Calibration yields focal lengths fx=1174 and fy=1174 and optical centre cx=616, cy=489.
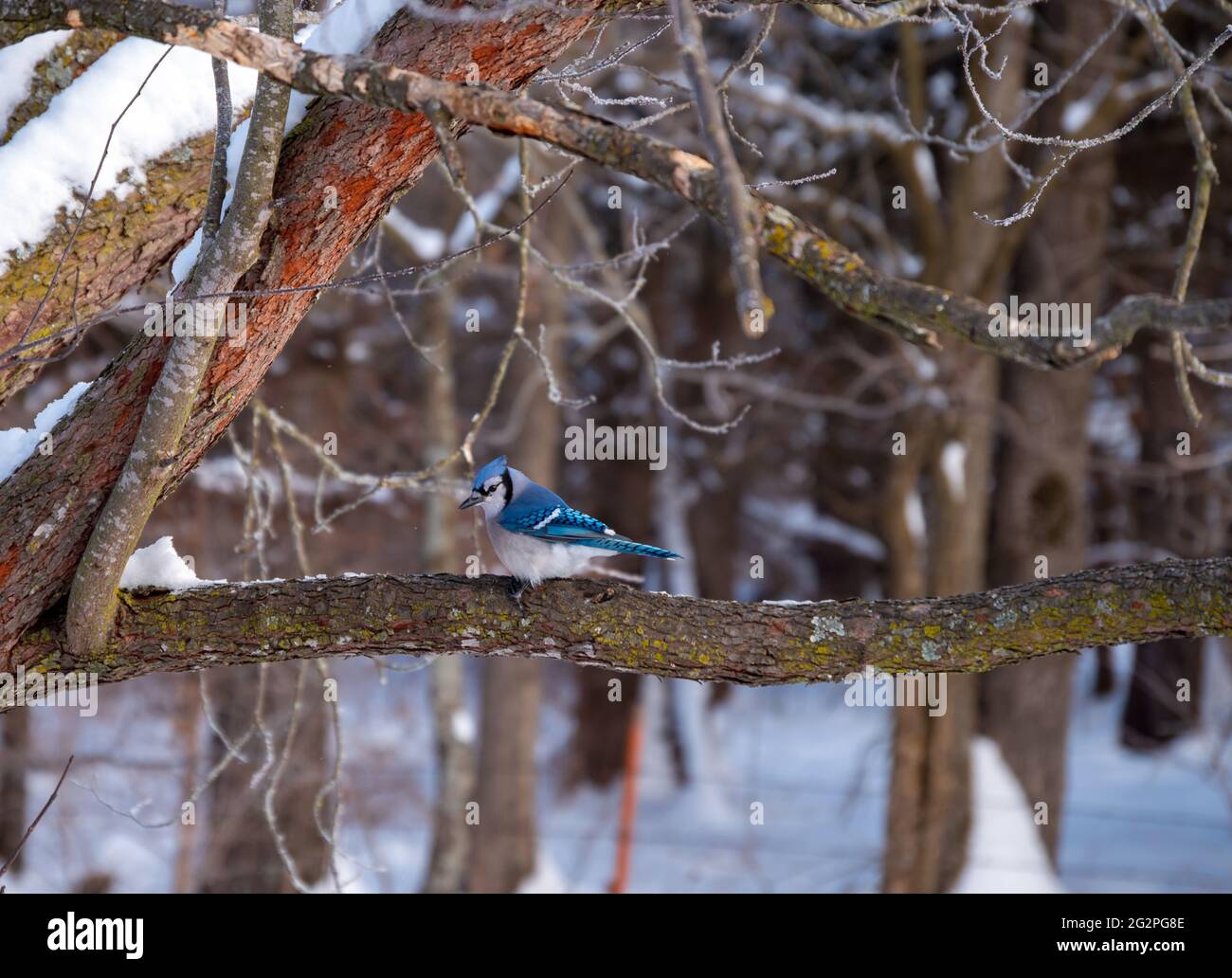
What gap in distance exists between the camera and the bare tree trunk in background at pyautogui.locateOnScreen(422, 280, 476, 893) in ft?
35.4

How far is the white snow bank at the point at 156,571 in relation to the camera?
346 cm

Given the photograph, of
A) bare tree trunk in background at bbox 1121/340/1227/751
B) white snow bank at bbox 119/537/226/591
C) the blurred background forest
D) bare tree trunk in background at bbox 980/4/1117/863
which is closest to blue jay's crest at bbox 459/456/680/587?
white snow bank at bbox 119/537/226/591

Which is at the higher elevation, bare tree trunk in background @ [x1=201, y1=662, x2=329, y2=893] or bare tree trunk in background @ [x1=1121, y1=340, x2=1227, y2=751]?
bare tree trunk in background @ [x1=1121, y1=340, x2=1227, y2=751]

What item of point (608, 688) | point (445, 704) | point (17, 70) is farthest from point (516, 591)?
point (608, 688)

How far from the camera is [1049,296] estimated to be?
11.0 m

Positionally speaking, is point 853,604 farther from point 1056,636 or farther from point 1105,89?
point 1105,89

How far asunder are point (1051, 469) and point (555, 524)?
8.14m

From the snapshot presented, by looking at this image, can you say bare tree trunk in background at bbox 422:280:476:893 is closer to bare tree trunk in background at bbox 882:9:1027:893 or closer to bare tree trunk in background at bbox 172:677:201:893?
bare tree trunk in background at bbox 172:677:201:893

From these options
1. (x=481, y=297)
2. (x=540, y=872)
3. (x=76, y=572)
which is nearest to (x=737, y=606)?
(x=76, y=572)

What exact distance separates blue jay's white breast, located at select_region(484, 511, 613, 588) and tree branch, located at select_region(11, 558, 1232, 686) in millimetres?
397

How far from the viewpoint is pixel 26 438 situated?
11.1ft

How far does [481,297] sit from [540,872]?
23.1 ft

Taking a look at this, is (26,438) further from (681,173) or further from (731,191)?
(731,191)
